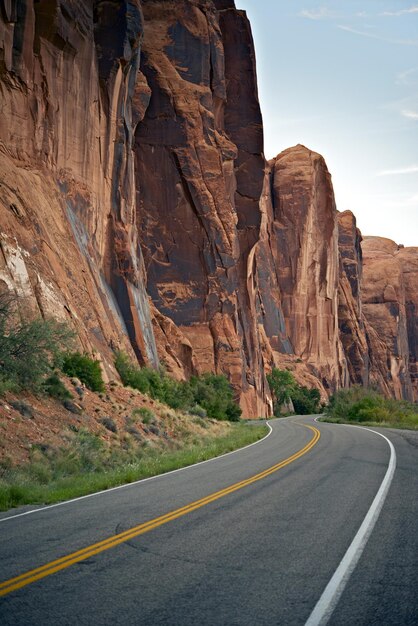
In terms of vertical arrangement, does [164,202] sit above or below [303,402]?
above

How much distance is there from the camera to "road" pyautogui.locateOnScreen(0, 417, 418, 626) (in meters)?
5.17

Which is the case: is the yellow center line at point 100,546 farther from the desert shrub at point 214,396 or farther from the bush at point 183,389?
the desert shrub at point 214,396

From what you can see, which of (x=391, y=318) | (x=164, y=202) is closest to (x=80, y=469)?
(x=164, y=202)

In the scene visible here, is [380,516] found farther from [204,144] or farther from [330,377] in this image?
[330,377]

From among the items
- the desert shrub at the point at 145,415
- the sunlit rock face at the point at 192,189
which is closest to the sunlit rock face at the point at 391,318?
the sunlit rock face at the point at 192,189

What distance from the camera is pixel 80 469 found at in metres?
15.9

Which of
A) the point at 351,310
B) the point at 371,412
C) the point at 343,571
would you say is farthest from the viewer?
the point at 351,310

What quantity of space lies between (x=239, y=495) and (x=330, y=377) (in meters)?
93.9

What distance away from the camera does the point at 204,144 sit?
189ft

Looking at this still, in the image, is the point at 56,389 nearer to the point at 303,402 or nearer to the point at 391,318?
the point at 303,402

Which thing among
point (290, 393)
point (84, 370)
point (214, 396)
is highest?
point (84, 370)

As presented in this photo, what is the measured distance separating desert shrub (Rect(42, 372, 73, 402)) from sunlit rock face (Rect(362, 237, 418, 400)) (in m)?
114

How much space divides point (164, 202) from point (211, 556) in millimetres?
50352

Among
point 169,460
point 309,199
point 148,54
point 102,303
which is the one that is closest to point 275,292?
point 309,199
